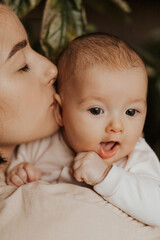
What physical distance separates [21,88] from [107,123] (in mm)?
325

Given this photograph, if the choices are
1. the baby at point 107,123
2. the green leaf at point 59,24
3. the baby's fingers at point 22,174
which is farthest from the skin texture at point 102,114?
the green leaf at point 59,24

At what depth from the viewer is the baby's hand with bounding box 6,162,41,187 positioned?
1.23 meters

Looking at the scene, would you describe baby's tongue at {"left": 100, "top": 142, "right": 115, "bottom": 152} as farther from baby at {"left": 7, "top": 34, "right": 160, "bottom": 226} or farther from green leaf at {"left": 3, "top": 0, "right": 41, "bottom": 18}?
green leaf at {"left": 3, "top": 0, "right": 41, "bottom": 18}

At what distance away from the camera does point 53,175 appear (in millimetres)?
1313

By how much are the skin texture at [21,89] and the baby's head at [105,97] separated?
0.08 metres

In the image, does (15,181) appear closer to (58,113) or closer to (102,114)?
(58,113)

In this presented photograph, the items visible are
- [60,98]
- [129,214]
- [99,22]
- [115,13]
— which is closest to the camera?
[129,214]

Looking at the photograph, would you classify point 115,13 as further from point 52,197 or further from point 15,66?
point 52,197

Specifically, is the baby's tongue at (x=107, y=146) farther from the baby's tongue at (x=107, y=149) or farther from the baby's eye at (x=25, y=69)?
the baby's eye at (x=25, y=69)

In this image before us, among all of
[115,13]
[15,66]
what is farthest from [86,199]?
[115,13]

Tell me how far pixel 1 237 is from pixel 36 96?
19.6 inches

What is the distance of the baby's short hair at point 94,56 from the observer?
114 centimetres

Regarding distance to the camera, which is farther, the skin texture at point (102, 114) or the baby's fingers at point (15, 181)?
the baby's fingers at point (15, 181)

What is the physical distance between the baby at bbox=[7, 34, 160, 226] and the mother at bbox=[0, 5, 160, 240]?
5 cm
